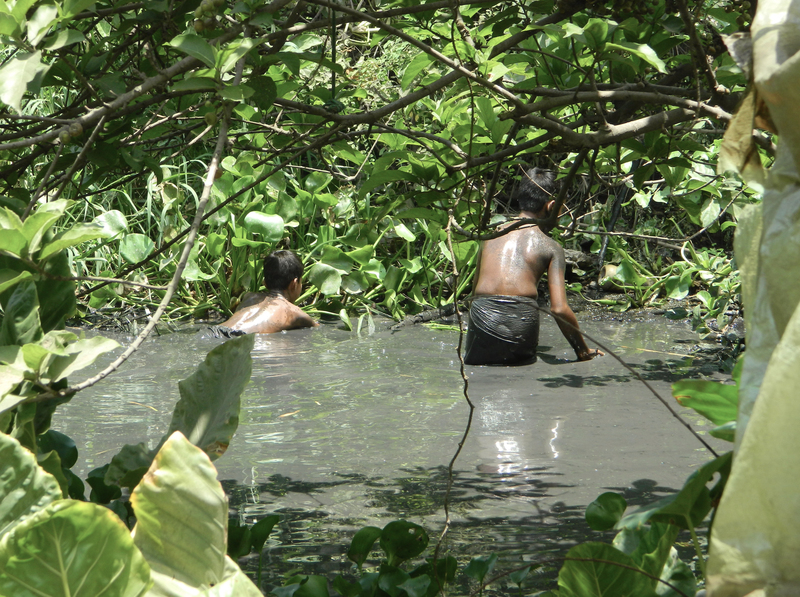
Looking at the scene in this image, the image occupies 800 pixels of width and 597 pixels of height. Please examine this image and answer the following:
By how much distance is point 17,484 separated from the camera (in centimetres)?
86

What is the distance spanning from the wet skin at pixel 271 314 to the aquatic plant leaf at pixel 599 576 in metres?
5.68

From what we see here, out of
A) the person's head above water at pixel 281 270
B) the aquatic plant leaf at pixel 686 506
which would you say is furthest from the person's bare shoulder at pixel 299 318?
the aquatic plant leaf at pixel 686 506

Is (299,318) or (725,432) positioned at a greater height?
(725,432)

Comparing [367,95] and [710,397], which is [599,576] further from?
[367,95]

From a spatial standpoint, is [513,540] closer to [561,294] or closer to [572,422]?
[572,422]

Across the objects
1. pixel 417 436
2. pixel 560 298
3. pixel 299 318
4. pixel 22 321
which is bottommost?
pixel 417 436

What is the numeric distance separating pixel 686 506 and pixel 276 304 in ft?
19.6

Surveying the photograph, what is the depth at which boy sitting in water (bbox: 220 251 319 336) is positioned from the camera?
659 centimetres

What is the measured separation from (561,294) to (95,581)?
513 cm

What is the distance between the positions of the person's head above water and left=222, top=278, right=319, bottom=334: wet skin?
4 cm

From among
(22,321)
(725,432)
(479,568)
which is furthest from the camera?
(479,568)

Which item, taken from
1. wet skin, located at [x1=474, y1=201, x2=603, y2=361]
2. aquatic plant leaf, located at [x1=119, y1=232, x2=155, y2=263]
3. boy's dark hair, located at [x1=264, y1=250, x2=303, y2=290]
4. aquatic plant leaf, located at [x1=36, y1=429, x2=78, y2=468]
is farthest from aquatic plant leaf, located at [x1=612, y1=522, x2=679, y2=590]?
boy's dark hair, located at [x1=264, y1=250, x2=303, y2=290]

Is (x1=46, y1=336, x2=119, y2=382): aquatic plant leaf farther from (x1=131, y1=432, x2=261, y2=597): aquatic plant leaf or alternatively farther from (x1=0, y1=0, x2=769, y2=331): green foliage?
(x1=131, y1=432, x2=261, y2=597): aquatic plant leaf

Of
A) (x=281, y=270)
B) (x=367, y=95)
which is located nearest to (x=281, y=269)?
(x=281, y=270)
